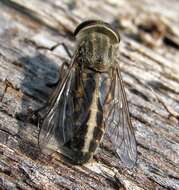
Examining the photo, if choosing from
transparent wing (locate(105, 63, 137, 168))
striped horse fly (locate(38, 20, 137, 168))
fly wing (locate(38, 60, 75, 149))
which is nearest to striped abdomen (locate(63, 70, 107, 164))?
striped horse fly (locate(38, 20, 137, 168))

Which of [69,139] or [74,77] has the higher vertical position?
[74,77]

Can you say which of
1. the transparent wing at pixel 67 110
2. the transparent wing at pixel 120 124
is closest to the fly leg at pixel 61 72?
the transparent wing at pixel 67 110

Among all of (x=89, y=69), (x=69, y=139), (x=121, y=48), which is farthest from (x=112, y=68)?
(x=69, y=139)

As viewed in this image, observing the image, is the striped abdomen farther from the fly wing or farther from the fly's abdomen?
the fly wing

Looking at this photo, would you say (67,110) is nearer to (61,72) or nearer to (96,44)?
(61,72)

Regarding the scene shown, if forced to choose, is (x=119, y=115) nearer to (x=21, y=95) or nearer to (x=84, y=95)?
(x=84, y=95)

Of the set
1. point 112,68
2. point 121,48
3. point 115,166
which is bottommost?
point 115,166

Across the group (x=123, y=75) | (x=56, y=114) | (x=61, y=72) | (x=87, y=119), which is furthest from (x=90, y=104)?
(x=123, y=75)
